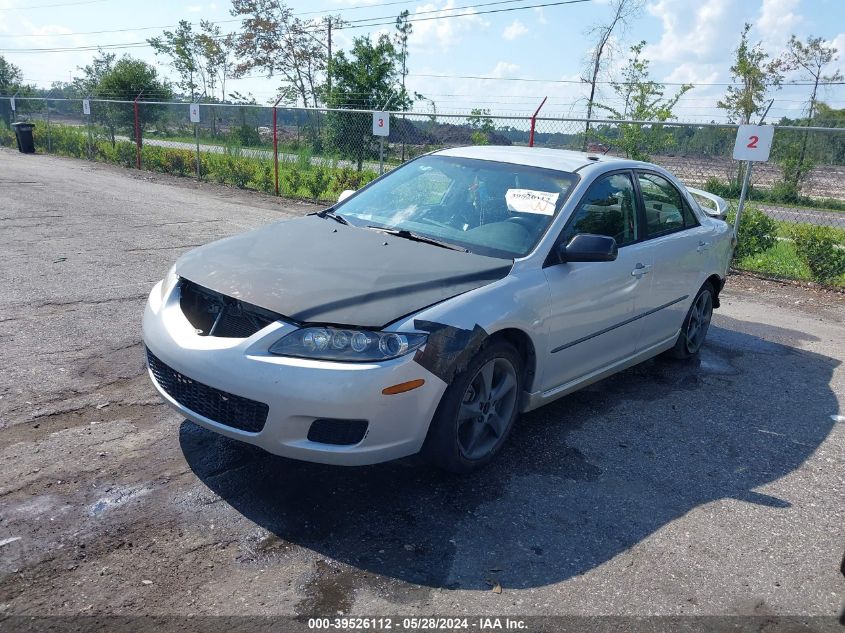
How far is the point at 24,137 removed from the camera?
24328mm

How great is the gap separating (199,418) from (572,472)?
2.04 metres

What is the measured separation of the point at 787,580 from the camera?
3117 mm

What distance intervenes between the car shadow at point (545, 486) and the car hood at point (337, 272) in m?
0.95

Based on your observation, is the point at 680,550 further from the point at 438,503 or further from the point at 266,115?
the point at 266,115

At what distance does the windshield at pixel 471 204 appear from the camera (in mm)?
4164

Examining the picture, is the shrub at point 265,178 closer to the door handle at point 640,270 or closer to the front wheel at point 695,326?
the front wheel at point 695,326

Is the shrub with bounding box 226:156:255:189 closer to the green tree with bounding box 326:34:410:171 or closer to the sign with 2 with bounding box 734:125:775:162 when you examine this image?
the green tree with bounding box 326:34:410:171

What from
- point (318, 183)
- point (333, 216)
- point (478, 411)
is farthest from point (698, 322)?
point (318, 183)

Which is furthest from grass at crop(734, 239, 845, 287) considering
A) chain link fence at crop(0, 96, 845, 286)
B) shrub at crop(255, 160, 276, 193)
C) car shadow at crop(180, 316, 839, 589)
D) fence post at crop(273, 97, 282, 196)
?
shrub at crop(255, 160, 276, 193)

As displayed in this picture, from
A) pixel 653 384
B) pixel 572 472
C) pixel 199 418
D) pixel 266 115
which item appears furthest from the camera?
pixel 266 115

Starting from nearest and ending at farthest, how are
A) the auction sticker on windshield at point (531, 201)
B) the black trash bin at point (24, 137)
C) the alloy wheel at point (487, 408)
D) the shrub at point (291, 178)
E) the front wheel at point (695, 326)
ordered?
the alloy wheel at point (487, 408) → the auction sticker on windshield at point (531, 201) → the front wheel at point (695, 326) → the shrub at point (291, 178) → the black trash bin at point (24, 137)

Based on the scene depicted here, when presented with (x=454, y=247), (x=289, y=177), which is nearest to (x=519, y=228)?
(x=454, y=247)

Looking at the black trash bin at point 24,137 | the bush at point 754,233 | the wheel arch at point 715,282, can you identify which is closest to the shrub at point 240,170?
the bush at point 754,233

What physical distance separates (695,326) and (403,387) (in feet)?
12.1
